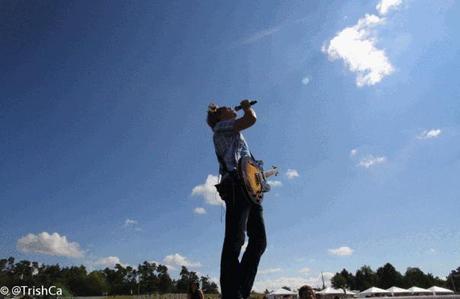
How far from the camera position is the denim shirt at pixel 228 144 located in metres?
3.89

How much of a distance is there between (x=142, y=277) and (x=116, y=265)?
45.8ft

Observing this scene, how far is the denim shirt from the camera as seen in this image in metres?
3.89

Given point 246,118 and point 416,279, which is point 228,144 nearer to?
point 246,118

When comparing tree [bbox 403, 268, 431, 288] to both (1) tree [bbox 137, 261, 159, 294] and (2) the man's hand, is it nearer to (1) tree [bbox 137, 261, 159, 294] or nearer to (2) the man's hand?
(1) tree [bbox 137, 261, 159, 294]

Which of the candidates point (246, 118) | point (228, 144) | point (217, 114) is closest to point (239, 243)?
point (228, 144)

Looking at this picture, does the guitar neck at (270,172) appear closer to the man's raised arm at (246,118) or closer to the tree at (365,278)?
the man's raised arm at (246,118)

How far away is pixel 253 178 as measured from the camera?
3.84 metres

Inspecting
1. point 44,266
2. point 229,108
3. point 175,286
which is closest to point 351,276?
point 175,286

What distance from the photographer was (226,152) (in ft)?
12.9

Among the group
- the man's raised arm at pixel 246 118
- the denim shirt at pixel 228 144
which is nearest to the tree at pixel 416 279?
the denim shirt at pixel 228 144

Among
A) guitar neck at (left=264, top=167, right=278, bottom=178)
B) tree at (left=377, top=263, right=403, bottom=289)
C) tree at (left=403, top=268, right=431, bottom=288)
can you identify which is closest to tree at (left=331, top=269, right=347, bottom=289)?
tree at (left=377, top=263, right=403, bottom=289)

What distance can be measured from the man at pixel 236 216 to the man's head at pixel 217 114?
0.6 inches

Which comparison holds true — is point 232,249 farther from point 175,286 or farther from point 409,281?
point 175,286

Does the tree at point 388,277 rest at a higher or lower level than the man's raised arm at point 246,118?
lower
